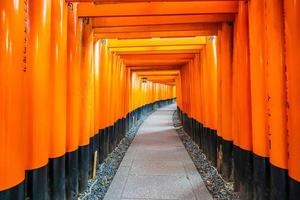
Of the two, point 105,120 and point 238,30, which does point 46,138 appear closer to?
point 238,30

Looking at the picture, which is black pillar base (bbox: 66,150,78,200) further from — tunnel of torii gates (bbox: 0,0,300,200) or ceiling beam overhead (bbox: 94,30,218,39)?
ceiling beam overhead (bbox: 94,30,218,39)

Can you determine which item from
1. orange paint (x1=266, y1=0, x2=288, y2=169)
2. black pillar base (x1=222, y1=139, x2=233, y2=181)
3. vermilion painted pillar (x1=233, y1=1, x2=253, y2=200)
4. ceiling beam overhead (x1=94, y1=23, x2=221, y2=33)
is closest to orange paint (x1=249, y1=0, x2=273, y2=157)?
orange paint (x1=266, y1=0, x2=288, y2=169)

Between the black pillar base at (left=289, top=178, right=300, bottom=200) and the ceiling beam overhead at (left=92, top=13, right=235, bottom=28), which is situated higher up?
the ceiling beam overhead at (left=92, top=13, right=235, bottom=28)

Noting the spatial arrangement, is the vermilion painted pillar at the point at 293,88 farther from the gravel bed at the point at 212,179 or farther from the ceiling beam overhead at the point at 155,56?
the ceiling beam overhead at the point at 155,56

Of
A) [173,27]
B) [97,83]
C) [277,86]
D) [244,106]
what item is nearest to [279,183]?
[277,86]

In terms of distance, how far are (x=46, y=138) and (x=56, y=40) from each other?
121 cm

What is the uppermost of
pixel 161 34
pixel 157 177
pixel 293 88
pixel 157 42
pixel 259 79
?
pixel 157 42

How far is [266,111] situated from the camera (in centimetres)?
322

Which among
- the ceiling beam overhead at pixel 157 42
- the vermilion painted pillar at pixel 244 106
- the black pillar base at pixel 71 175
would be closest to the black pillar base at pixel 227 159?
the vermilion painted pillar at pixel 244 106

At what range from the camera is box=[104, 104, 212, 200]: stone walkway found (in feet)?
15.6

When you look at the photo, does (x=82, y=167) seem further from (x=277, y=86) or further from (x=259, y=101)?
(x=277, y=86)

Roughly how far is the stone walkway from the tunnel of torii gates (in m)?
0.62

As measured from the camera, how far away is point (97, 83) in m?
6.16

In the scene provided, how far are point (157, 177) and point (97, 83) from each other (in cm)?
233
